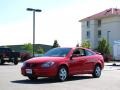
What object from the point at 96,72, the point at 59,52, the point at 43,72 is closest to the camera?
the point at 43,72

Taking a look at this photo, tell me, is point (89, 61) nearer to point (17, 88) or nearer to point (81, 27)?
point (17, 88)

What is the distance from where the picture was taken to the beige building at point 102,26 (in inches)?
3693

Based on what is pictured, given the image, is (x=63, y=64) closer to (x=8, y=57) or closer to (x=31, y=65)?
(x=31, y=65)

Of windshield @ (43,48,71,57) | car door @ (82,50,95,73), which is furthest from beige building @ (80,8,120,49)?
windshield @ (43,48,71,57)

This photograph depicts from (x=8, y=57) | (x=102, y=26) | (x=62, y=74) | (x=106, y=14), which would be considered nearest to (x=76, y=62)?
(x=62, y=74)

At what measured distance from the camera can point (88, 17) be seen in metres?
101

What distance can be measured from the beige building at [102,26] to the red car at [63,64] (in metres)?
73.2

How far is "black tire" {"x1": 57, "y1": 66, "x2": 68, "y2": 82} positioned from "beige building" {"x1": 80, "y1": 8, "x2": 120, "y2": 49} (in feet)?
247

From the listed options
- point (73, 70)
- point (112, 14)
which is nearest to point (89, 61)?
point (73, 70)

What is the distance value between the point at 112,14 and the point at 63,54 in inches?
3024

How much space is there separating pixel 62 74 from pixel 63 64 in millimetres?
395

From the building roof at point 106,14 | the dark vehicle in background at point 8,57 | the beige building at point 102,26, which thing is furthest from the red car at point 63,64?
the building roof at point 106,14

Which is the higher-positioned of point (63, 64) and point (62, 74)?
point (63, 64)

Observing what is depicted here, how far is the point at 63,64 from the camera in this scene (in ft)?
57.6
